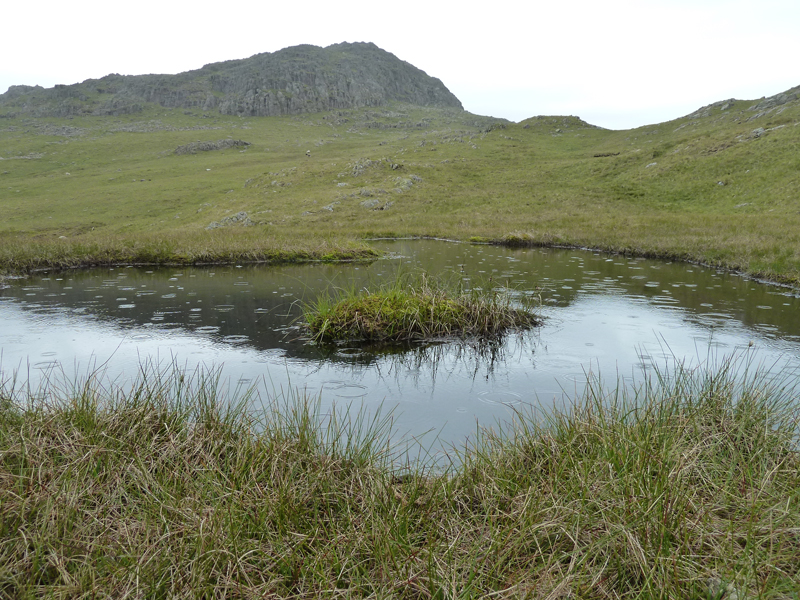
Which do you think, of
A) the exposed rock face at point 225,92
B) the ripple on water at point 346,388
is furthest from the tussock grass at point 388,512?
the exposed rock face at point 225,92

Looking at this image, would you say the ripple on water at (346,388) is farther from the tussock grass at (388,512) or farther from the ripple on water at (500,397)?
the tussock grass at (388,512)

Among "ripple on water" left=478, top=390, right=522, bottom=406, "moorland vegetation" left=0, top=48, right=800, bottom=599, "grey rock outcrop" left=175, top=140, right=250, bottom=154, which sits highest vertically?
"grey rock outcrop" left=175, top=140, right=250, bottom=154

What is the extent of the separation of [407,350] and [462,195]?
3836 cm

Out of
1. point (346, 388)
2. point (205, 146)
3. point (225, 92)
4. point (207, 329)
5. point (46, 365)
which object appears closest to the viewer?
point (346, 388)

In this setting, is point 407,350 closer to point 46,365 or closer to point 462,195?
point 46,365

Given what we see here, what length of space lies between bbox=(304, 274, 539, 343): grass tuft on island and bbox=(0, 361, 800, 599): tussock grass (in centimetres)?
492

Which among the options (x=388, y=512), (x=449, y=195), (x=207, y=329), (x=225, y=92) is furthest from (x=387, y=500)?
(x=225, y=92)

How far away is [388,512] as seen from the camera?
3406 millimetres

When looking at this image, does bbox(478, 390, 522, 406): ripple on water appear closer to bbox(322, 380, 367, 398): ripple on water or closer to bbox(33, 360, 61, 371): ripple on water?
bbox(322, 380, 367, 398): ripple on water

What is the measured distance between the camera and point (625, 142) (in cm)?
6319

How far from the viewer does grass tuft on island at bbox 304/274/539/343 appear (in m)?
9.55

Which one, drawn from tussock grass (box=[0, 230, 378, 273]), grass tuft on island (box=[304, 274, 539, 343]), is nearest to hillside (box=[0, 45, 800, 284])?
tussock grass (box=[0, 230, 378, 273])

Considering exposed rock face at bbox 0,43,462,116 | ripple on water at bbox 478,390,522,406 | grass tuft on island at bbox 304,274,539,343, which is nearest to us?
ripple on water at bbox 478,390,522,406

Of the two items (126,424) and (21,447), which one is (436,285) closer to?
(126,424)
